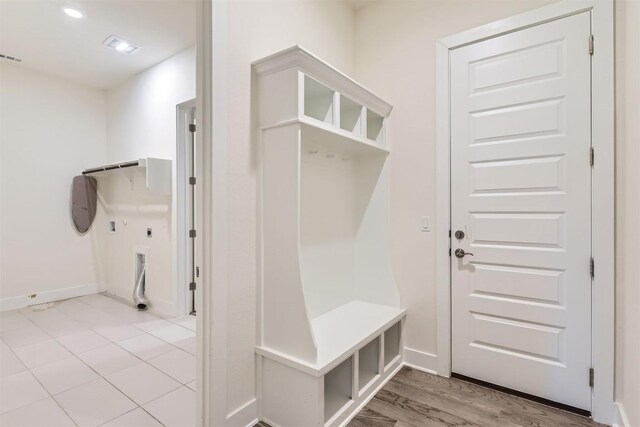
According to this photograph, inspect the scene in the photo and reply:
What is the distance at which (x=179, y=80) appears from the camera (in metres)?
3.41

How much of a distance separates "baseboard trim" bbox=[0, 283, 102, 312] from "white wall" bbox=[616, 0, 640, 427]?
5.60 metres

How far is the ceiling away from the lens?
8.73ft

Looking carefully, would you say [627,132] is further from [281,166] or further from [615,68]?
[281,166]

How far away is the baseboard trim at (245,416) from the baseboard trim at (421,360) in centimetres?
120

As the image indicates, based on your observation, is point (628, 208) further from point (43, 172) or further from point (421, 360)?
point (43, 172)

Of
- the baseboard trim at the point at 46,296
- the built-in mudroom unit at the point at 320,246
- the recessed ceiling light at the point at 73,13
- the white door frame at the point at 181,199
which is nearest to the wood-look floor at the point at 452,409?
the built-in mudroom unit at the point at 320,246

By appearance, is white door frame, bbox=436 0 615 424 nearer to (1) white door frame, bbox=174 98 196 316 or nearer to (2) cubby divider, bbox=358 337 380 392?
(2) cubby divider, bbox=358 337 380 392

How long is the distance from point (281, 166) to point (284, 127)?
0.68 ft

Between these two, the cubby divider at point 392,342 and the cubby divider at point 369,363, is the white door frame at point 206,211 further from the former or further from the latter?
the cubby divider at point 392,342

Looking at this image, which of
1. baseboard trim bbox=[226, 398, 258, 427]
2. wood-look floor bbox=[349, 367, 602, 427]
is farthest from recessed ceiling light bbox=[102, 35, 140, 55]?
wood-look floor bbox=[349, 367, 602, 427]

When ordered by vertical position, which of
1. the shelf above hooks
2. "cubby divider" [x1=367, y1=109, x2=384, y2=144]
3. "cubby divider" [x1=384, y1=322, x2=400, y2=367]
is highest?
"cubby divider" [x1=367, y1=109, x2=384, y2=144]

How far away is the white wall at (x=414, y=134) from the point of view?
2.28 metres

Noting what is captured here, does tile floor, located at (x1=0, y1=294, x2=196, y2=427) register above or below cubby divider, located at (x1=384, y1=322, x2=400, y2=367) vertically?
below

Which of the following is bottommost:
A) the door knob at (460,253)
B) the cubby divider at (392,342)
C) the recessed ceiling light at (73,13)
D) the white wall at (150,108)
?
the cubby divider at (392,342)
